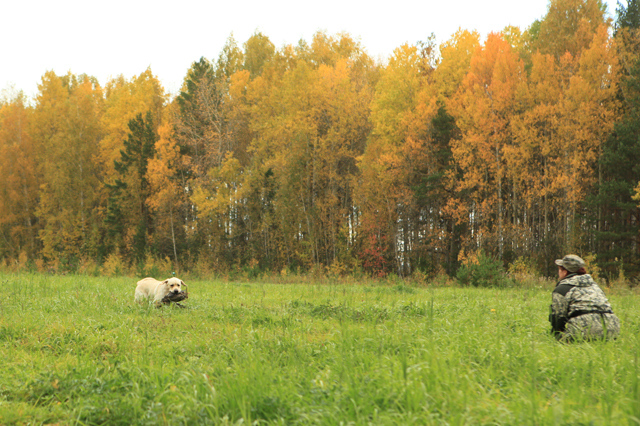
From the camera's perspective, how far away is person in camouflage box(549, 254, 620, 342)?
193 inches

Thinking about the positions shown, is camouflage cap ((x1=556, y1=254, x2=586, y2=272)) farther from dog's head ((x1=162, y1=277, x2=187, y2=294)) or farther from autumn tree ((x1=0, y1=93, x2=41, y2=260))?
autumn tree ((x1=0, y1=93, x2=41, y2=260))

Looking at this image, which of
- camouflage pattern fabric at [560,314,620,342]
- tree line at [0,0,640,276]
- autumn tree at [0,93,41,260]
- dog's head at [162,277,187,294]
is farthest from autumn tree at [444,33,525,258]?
autumn tree at [0,93,41,260]

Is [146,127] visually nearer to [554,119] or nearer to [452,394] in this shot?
[554,119]

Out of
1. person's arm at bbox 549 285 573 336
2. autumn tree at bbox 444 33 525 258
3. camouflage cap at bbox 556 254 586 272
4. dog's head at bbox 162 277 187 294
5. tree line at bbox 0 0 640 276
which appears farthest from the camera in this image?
autumn tree at bbox 444 33 525 258

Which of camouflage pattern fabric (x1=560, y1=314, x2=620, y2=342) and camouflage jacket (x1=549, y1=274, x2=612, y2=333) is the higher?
camouflage jacket (x1=549, y1=274, x2=612, y2=333)

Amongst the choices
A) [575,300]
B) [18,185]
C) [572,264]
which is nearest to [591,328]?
[575,300]

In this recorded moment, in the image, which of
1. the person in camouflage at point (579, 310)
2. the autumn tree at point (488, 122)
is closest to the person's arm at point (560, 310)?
the person in camouflage at point (579, 310)

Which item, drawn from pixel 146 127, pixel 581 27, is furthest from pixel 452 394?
pixel 146 127

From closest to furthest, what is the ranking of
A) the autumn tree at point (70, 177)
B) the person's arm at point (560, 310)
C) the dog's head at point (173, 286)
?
the person's arm at point (560, 310) < the dog's head at point (173, 286) < the autumn tree at point (70, 177)

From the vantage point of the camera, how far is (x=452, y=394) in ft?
9.29

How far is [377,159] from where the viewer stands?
24344 mm

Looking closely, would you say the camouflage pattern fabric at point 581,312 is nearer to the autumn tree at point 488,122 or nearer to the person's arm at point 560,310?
the person's arm at point 560,310

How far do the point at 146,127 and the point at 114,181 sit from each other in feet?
18.1

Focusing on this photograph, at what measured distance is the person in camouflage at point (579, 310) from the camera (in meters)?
4.91
